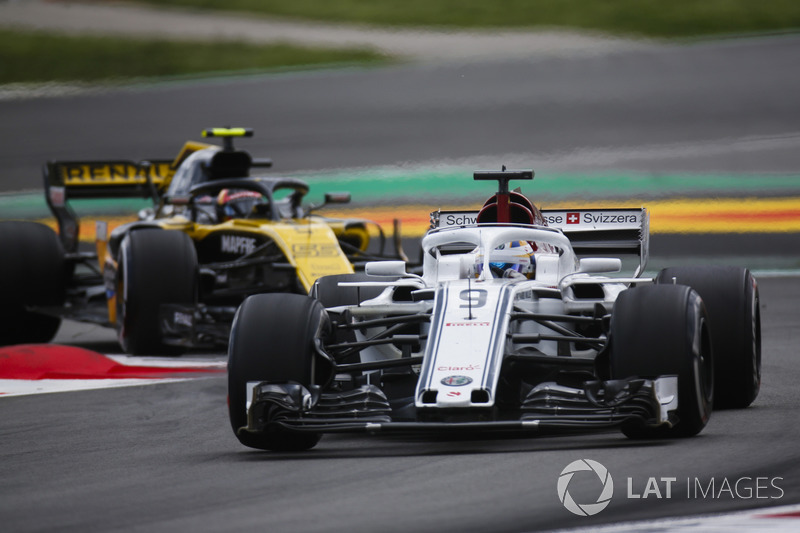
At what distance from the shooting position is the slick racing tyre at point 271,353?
301 inches

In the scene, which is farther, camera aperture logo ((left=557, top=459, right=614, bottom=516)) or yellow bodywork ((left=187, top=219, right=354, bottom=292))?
yellow bodywork ((left=187, top=219, right=354, bottom=292))

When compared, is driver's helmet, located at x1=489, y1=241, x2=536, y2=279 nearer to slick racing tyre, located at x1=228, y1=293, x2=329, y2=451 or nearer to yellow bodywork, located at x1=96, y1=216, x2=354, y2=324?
slick racing tyre, located at x1=228, y1=293, x2=329, y2=451

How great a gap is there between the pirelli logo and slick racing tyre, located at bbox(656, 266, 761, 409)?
821 centimetres

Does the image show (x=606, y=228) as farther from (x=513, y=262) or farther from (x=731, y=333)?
(x=731, y=333)

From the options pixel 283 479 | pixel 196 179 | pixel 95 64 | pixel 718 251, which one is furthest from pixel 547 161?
pixel 283 479

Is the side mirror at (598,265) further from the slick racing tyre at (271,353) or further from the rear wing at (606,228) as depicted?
the slick racing tyre at (271,353)

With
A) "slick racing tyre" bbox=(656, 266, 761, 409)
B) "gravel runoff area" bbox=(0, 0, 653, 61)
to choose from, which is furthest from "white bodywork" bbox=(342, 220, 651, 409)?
"gravel runoff area" bbox=(0, 0, 653, 61)

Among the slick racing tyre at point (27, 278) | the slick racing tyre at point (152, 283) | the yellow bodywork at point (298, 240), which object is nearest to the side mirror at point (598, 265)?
the yellow bodywork at point (298, 240)

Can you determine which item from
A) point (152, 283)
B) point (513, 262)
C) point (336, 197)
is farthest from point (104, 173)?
point (513, 262)

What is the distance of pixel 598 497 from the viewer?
6078mm

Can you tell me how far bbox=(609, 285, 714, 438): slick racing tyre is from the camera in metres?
7.33

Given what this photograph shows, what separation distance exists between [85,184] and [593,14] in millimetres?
14830

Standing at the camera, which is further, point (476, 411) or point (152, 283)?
point (152, 283)

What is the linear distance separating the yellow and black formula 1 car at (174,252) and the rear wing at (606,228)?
3234 millimetres
